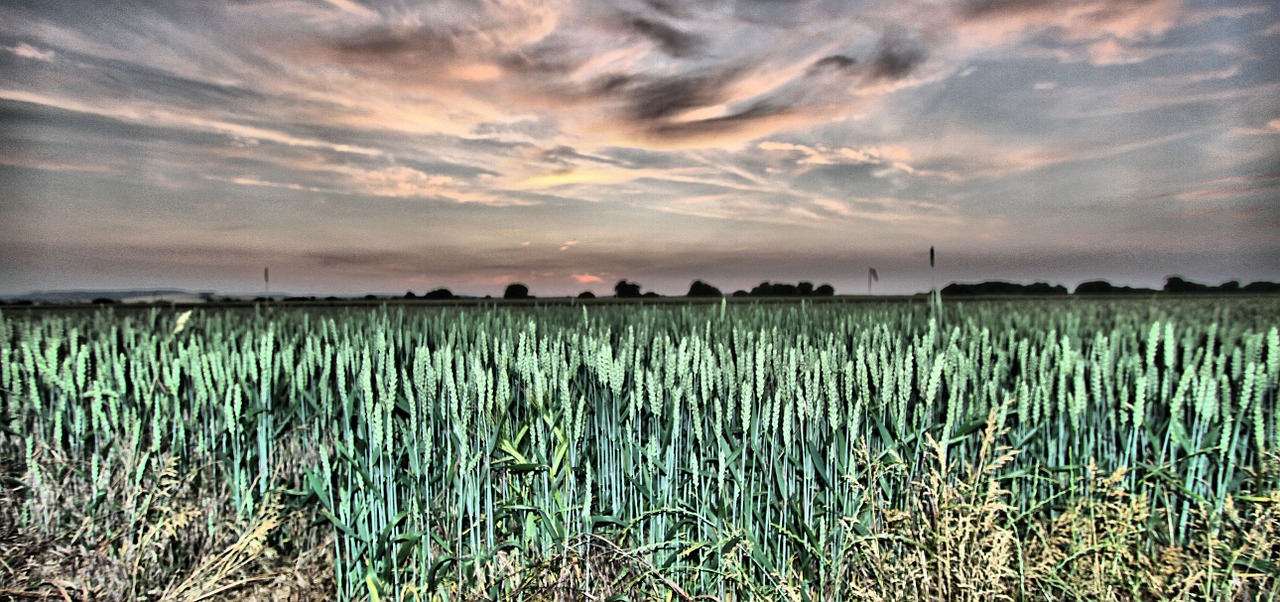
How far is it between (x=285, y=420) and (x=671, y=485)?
1874mm

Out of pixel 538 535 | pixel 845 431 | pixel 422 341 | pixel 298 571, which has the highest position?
pixel 422 341

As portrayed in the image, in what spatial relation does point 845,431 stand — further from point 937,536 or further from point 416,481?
point 416,481

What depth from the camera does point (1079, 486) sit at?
3.13 meters

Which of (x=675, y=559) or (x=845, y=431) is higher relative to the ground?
(x=845, y=431)

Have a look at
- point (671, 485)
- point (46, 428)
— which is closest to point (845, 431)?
point (671, 485)

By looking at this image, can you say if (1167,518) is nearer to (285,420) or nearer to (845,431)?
(845,431)

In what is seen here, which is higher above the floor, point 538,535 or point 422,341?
point 422,341

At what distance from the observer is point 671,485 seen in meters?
2.90

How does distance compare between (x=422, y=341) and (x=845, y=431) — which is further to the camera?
(x=422, y=341)

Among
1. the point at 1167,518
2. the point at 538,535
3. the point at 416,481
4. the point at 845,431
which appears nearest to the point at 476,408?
the point at 416,481

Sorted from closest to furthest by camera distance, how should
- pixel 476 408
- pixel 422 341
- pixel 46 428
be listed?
pixel 476 408 → pixel 46 428 → pixel 422 341

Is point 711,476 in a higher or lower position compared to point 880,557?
higher

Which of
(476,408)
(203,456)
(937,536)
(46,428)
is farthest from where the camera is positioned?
(46,428)

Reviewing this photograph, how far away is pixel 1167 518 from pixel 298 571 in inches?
153
